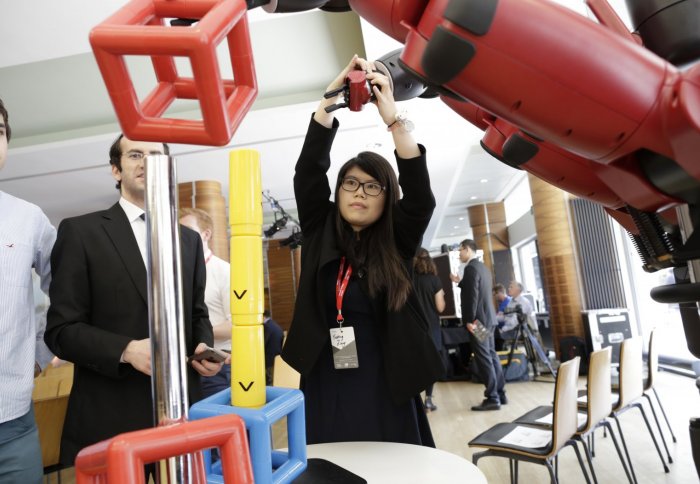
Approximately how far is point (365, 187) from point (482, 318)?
4.26m

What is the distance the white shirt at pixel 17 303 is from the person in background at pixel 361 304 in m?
0.57

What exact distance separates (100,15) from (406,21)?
4024mm

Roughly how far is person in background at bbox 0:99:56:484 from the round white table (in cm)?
64

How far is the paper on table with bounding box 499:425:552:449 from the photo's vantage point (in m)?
Result: 2.10

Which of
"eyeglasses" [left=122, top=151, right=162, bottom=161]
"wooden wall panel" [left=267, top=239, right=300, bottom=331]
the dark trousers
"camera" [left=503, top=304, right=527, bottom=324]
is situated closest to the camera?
"eyeglasses" [left=122, top=151, right=162, bottom=161]

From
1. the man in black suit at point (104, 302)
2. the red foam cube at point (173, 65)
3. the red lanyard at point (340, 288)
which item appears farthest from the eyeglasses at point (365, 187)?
the red foam cube at point (173, 65)

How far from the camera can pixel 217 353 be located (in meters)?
0.65

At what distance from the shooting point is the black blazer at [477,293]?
4992 millimetres

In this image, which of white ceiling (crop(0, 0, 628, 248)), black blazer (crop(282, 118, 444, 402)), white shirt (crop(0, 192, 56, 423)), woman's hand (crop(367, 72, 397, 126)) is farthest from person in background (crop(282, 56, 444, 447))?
white ceiling (crop(0, 0, 628, 248))

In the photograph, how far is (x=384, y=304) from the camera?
1153 mm

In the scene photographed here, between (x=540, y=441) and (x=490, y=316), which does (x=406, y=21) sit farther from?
(x=490, y=316)

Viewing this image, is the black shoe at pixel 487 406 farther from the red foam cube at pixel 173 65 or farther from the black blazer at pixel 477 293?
the red foam cube at pixel 173 65

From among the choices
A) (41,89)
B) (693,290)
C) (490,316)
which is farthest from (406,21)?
(41,89)

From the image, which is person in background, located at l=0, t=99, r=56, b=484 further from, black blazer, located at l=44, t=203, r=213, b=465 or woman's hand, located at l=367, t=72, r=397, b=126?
woman's hand, located at l=367, t=72, r=397, b=126
